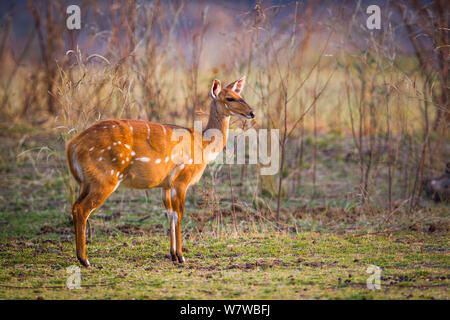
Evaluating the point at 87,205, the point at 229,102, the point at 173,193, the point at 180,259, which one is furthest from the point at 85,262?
the point at 229,102

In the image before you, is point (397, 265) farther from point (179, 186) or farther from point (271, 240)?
point (179, 186)

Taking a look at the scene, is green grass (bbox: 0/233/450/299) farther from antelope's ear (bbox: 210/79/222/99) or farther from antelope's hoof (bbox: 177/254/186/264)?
antelope's ear (bbox: 210/79/222/99)

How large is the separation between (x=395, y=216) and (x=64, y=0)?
29.8 feet

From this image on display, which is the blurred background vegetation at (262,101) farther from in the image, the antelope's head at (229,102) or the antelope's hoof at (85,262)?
the antelope's hoof at (85,262)

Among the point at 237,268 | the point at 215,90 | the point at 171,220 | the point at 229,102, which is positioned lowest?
the point at 237,268

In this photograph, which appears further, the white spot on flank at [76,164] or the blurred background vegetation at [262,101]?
the blurred background vegetation at [262,101]

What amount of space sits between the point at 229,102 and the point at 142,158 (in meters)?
1.37

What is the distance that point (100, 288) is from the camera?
5.77m

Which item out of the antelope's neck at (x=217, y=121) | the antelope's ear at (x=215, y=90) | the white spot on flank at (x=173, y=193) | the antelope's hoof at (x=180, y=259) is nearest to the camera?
the antelope's hoof at (x=180, y=259)

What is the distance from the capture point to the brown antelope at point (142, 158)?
6477 mm

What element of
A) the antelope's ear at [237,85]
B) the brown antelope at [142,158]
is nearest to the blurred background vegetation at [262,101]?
the antelope's ear at [237,85]

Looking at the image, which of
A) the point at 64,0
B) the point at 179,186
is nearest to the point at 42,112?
the point at 64,0

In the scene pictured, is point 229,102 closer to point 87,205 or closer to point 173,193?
point 173,193

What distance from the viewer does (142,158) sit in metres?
6.77
